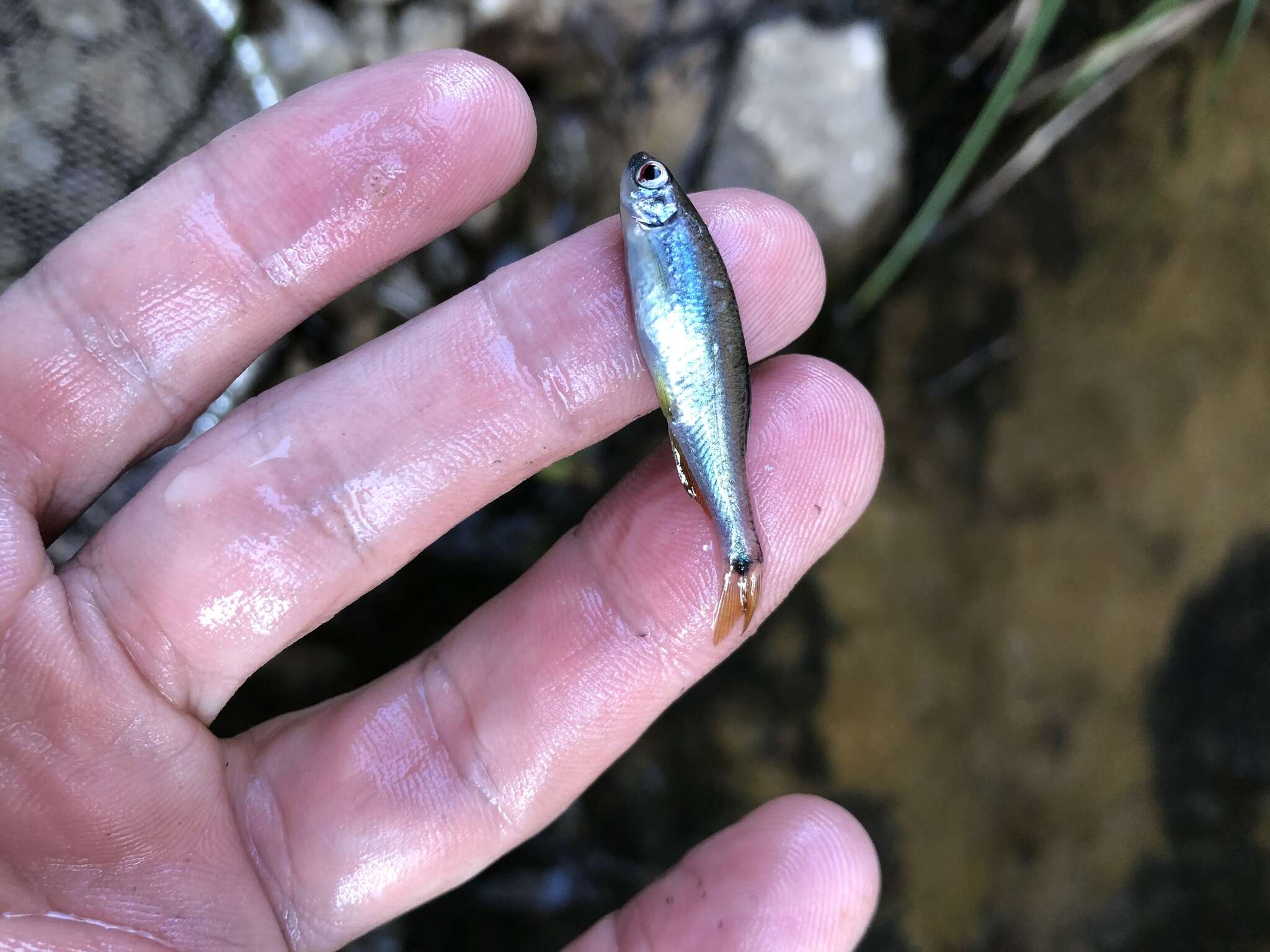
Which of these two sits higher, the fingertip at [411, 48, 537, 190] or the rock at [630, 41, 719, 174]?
the fingertip at [411, 48, 537, 190]

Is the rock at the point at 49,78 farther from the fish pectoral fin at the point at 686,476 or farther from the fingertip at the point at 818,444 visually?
the fingertip at the point at 818,444

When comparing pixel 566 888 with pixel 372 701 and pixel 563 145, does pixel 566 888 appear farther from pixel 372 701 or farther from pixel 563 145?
pixel 563 145

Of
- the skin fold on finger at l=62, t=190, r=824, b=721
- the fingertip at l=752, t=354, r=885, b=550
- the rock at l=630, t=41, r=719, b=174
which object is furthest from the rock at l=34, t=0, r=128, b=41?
the fingertip at l=752, t=354, r=885, b=550

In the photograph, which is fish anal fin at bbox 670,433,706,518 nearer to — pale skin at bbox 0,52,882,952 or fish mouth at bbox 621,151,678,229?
pale skin at bbox 0,52,882,952

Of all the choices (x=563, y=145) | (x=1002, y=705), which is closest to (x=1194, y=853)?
(x=1002, y=705)

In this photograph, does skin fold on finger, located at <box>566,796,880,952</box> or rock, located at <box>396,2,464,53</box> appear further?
rock, located at <box>396,2,464,53</box>

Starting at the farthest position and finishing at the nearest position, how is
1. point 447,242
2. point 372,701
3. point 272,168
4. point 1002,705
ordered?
point 1002,705 → point 447,242 → point 372,701 → point 272,168

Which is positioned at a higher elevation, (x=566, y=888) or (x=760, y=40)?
(x=760, y=40)

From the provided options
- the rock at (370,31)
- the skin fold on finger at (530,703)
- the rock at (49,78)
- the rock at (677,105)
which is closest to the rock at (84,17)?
the rock at (49,78)
